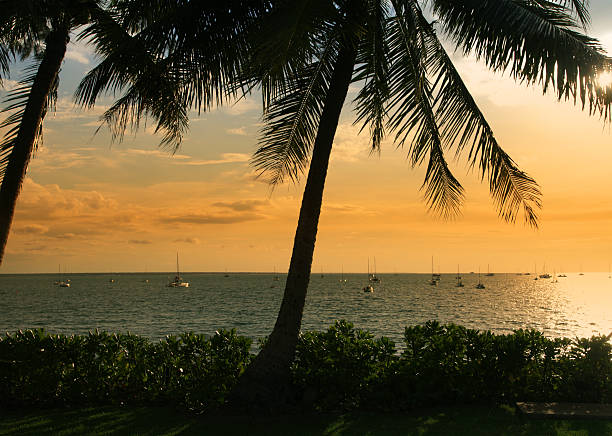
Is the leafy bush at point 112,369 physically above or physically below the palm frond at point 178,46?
below

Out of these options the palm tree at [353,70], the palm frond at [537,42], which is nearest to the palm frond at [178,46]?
the palm tree at [353,70]

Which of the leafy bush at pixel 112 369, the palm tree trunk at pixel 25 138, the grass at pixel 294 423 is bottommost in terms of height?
the grass at pixel 294 423

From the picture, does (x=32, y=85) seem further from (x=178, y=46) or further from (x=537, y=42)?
(x=537, y=42)

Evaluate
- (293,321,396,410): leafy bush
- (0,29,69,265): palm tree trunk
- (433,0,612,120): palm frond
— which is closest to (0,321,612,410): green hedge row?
(293,321,396,410): leafy bush

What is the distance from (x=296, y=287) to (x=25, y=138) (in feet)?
19.6

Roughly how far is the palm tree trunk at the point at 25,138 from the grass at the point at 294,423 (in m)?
3.32

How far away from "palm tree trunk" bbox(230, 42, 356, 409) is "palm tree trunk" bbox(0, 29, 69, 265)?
17.7ft

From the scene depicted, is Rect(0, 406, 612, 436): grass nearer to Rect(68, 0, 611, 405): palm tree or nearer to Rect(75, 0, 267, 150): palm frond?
Rect(68, 0, 611, 405): palm tree

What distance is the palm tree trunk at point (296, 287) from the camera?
936 cm

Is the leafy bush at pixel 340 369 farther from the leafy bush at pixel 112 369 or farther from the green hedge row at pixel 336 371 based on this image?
the leafy bush at pixel 112 369

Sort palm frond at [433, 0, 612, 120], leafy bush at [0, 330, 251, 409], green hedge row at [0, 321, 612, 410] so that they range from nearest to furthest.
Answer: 1. palm frond at [433, 0, 612, 120]
2. green hedge row at [0, 321, 612, 410]
3. leafy bush at [0, 330, 251, 409]

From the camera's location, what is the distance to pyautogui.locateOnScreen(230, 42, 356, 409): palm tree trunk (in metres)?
9.36

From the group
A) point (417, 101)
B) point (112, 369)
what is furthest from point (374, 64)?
point (112, 369)

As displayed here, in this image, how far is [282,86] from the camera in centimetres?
965
